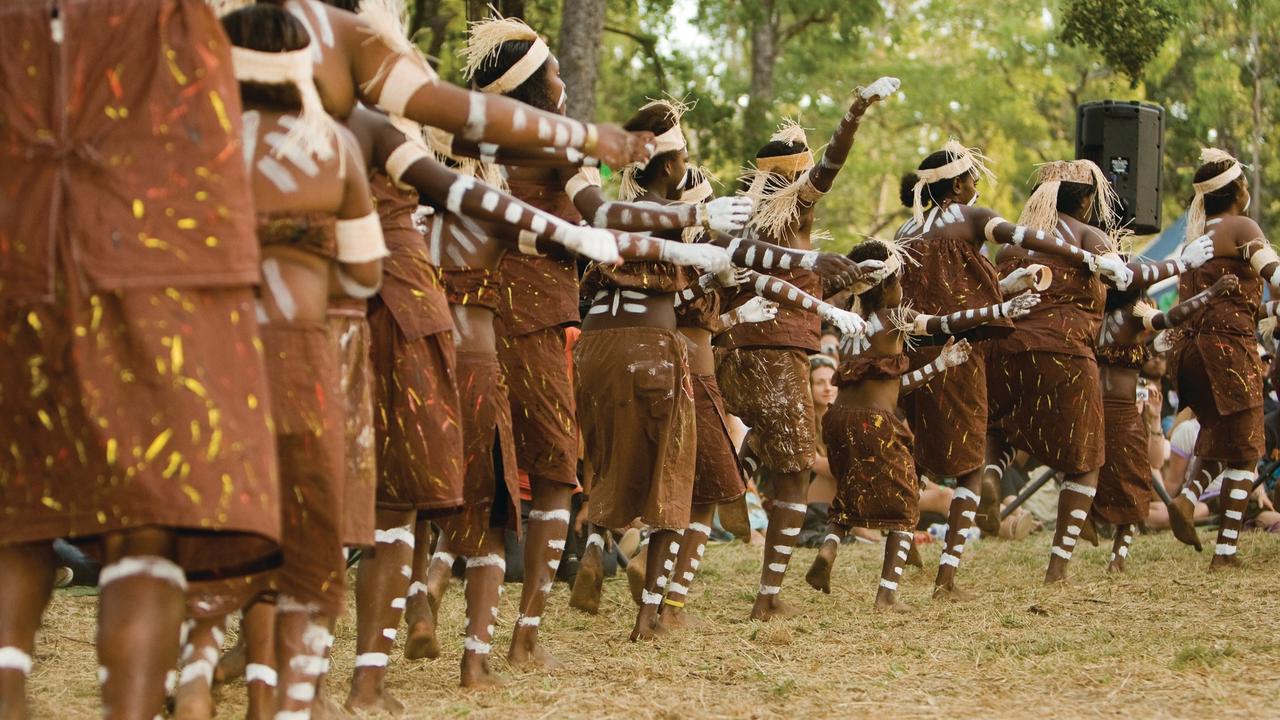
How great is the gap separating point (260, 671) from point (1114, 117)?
345 inches

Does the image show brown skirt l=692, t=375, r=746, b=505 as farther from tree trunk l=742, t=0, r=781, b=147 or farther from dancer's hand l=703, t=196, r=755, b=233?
tree trunk l=742, t=0, r=781, b=147

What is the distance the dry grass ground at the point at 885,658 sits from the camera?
4.65m

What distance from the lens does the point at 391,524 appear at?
14.7 ft

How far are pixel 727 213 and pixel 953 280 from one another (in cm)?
328

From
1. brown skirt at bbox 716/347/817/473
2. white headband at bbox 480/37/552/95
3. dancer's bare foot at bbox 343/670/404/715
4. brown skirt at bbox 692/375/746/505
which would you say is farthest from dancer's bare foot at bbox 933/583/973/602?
dancer's bare foot at bbox 343/670/404/715

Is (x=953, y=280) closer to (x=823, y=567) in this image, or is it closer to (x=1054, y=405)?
(x=1054, y=405)

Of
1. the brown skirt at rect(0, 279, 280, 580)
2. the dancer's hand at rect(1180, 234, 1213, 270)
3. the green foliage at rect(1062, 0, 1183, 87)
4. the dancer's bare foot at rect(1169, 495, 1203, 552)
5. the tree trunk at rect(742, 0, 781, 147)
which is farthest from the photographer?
the tree trunk at rect(742, 0, 781, 147)

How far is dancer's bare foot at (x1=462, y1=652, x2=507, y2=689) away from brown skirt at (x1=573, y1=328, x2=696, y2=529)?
1.11 meters

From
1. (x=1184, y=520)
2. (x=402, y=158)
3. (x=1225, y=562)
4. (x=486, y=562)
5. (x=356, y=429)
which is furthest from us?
(x=1184, y=520)

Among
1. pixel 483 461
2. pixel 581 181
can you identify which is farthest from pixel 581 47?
pixel 483 461

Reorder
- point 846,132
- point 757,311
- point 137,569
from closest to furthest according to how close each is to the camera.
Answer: point 137,569
point 846,132
point 757,311

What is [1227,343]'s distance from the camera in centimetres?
856

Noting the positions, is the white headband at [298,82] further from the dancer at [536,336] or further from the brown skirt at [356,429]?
the dancer at [536,336]

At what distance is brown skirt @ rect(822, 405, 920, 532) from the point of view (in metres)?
7.17
